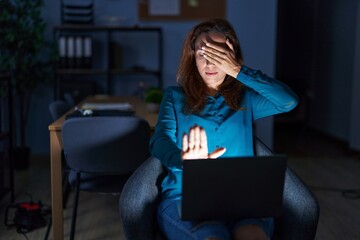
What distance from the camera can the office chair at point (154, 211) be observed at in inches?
65.4

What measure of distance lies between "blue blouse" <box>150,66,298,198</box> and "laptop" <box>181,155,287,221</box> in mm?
270

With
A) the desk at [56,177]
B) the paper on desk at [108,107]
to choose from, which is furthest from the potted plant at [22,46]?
the desk at [56,177]

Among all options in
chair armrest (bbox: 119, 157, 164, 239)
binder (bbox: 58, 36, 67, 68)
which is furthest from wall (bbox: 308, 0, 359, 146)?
chair armrest (bbox: 119, 157, 164, 239)

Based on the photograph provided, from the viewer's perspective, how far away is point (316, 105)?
21.5 ft

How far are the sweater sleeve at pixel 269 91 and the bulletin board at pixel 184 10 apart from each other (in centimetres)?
325

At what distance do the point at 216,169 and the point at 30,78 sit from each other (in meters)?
3.43

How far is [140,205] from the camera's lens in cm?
171

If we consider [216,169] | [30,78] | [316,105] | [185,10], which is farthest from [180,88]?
[316,105]

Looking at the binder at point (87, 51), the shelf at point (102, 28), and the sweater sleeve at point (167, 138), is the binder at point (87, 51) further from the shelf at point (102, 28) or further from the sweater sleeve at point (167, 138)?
the sweater sleeve at point (167, 138)

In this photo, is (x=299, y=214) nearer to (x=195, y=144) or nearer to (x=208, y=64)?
(x=195, y=144)

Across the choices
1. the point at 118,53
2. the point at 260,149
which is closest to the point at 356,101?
the point at 118,53

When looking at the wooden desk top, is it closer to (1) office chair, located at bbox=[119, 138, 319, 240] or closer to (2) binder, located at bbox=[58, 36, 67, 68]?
(1) office chair, located at bbox=[119, 138, 319, 240]

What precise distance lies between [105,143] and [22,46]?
231cm

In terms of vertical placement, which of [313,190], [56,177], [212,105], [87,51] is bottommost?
[313,190]
